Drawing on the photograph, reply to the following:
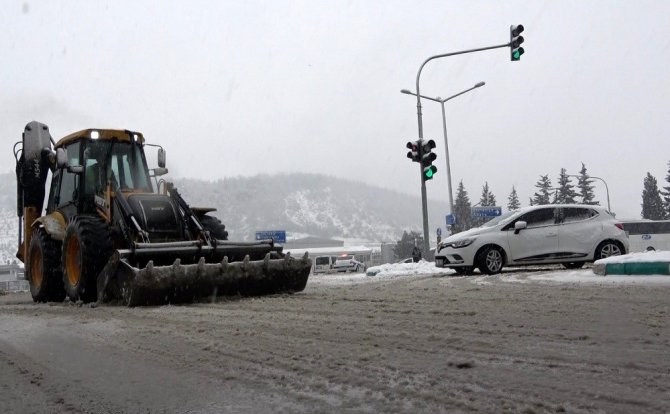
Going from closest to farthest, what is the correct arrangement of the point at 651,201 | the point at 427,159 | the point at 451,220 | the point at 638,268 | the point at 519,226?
the point at 638,268 → the point at 519,226 → the point at 427,159 → the point at 451,220 → the point at 651,201

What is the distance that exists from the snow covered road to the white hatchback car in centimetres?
649

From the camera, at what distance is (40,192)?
11727 mm

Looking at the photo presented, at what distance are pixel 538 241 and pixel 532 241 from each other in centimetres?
14

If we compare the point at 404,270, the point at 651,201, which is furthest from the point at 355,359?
the point at 651,201

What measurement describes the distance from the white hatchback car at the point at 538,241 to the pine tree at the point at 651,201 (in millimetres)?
82453

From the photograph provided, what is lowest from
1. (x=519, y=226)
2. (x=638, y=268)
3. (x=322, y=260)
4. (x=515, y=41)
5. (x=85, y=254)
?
(x=638, y=268)

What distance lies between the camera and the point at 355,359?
3906 millimetres

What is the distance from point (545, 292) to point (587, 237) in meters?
6.27

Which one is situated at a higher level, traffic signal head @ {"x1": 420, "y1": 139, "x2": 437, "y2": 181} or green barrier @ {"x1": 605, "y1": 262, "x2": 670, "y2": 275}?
traffic signal head @ {"x1": 420, "y1": 139, "x2": 437, "y2": 181}

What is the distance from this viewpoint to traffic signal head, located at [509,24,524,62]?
17125 millimetres

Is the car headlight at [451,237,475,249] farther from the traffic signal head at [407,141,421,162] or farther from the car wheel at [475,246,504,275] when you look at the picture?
the traffic signal head at [407,141,421,162]

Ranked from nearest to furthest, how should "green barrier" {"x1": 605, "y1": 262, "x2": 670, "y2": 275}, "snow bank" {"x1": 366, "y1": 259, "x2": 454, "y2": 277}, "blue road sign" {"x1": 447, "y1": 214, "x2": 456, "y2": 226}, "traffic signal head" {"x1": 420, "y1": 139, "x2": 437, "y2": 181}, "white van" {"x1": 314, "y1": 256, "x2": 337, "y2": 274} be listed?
1. "green barrier" {"x1": 605, "y1": 262, "x2": 670, "y2": 275}
2. "snow bank" {"x1": 366, "y1": 259, "x2": 454, "y2": 277}
3. "traffic signal head" {"x1": 420, "y1": 139, "x2": 437, "y2": 181}
4. "blue road sign" {"x1": 447, "y1": 214, "x2": 456, "y2": 226}
5. "white van" {"x1": 314, "y1": 256, "x2": 337, "y2": 274}

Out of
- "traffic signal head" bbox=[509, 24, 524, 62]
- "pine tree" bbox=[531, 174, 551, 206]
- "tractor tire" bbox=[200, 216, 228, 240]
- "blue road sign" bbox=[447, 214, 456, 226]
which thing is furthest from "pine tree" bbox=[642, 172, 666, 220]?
"tractor tire" bbox=[200, 216, 228, 240]

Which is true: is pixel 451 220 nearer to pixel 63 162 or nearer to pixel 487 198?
pixel 63 162
